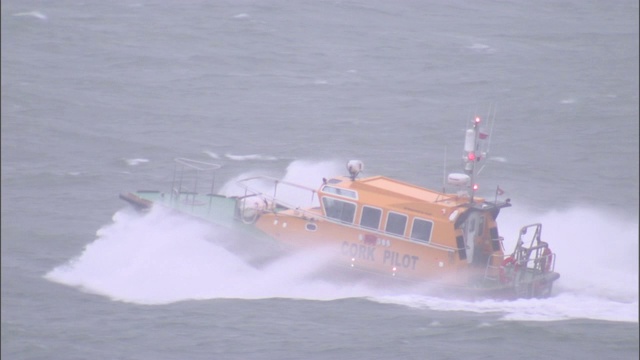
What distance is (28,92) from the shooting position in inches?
941

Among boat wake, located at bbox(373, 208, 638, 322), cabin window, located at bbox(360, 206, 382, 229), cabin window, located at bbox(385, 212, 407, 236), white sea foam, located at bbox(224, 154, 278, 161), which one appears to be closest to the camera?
boat wake, located at bbox(373, 208, 638, 322)

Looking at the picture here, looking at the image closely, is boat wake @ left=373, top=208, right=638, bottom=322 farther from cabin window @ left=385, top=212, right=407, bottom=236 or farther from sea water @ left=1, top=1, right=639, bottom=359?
cabin window @ left=385, top=212, right=407, bottom=236

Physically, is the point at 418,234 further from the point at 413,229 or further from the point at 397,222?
the point at 397,222

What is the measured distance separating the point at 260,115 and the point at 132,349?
33.0ft

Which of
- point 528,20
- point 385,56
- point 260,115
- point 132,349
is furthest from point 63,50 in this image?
point 132,349

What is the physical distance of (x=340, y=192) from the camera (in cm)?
1700

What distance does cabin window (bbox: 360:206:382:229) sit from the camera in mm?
16734

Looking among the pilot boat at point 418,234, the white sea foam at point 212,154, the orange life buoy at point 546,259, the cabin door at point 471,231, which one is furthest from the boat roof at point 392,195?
the white sea foam at point 212,154

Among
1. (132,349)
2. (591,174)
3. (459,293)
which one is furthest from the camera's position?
(591,174)

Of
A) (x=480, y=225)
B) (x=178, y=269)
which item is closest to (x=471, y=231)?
(x=480, y=225)

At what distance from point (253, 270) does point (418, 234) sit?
8.77ft

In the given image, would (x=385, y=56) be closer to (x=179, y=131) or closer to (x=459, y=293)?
(x=179, y=131)

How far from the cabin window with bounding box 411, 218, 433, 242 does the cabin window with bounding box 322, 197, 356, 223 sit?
3.23 ft

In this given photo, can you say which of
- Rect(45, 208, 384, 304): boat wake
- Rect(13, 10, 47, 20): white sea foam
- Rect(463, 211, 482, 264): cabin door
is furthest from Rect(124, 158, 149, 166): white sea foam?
Rect(463, 211, 482, 264): cabin door
